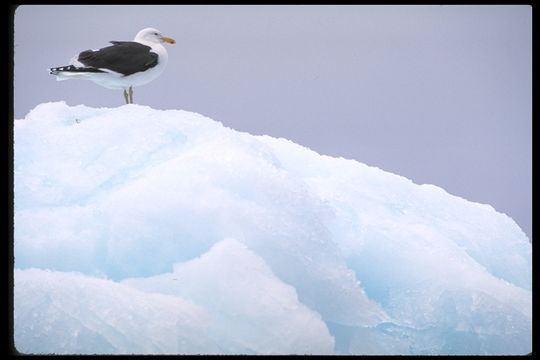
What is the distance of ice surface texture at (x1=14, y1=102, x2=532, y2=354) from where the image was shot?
11.5ft

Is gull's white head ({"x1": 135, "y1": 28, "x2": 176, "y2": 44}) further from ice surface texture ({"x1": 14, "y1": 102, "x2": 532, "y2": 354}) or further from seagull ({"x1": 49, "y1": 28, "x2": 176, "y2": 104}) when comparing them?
ice surface texture ({"x1": 14, "y1": 102, "x2": 532, "y2": 354})

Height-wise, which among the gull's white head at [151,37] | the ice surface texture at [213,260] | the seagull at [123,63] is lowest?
the ice surface texture at [213,260]

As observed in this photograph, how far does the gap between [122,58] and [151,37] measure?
1.44 feet

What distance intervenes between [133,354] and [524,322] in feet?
7.73

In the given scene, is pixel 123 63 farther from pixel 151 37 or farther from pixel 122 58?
pixel 151 37

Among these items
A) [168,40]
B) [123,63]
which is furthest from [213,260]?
[168,40]

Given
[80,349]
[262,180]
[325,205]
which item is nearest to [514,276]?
[325,205]

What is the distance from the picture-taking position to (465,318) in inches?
159

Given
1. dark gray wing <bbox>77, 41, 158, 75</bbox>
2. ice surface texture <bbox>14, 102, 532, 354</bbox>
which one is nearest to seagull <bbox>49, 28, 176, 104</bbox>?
dark gray wing <bbox>77, 41, 158, 75</bbox>

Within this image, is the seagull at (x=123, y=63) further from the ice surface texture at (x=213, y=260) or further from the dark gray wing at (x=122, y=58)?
the ice surface texture at (x=213, y=260)

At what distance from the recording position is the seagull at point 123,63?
14.5 ft

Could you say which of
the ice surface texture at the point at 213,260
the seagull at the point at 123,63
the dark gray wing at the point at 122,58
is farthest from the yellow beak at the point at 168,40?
A: the ice surface texture at the point at 213,260

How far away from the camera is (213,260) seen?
3.55m

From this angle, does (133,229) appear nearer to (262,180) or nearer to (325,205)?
(262,180)
